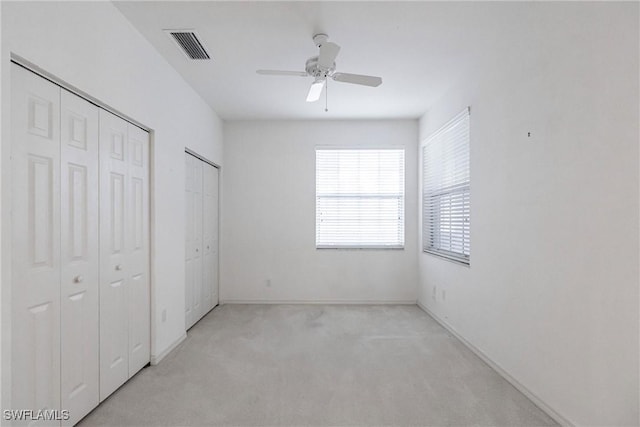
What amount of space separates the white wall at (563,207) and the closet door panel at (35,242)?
294 centimetres

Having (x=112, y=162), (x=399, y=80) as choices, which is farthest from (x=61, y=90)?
(x=399, y=80)

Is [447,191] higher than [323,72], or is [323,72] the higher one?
[323,72]

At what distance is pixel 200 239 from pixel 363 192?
2.40 meters

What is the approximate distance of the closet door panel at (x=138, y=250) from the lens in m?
2.64

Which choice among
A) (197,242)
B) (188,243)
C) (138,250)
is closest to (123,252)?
(138,250)

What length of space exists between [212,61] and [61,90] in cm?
145

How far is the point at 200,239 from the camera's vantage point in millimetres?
4246

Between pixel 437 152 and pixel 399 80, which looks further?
pixel 437 152

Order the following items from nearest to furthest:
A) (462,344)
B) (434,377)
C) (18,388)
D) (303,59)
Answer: (18,388), (434,377), (303,59), (462,344)

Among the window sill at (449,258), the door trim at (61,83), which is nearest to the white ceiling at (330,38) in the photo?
the door trim at (61,83)

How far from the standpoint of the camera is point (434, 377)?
2.67 metres

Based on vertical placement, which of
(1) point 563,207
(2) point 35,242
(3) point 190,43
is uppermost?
(3) point 190,43

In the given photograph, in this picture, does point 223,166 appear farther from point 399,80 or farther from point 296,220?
point 399,80

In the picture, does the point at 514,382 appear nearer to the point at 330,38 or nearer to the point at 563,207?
the point at 563,207
